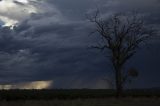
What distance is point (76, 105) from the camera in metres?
41.2

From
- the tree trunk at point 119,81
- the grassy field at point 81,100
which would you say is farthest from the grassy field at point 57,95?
the tree trunk at point 119,81

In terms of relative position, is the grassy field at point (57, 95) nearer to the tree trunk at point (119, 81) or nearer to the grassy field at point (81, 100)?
the grassy field at point (81, 100)

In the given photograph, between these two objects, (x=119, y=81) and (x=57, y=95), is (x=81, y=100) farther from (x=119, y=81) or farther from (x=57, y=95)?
(x=57, y=95)

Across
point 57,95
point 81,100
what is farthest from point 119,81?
point 57,95

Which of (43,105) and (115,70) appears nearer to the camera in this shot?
(43,105)

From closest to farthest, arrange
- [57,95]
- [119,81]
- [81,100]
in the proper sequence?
[81,100] → [119,81] → [57,95]

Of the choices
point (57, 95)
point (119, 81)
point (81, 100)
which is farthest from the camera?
point (57, 95)

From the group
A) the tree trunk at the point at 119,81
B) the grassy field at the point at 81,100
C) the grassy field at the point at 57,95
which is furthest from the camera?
the grassy field at the point at 57,95

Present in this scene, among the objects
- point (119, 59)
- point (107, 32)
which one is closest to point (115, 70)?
point (119, 59)

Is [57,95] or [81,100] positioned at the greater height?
[81,100]

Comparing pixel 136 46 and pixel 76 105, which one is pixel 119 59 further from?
pixel 76 105

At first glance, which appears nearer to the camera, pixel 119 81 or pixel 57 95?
pixel 119 81

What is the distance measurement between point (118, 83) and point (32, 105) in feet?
89.3

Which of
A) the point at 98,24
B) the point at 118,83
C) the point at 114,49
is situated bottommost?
the point at 118,83
